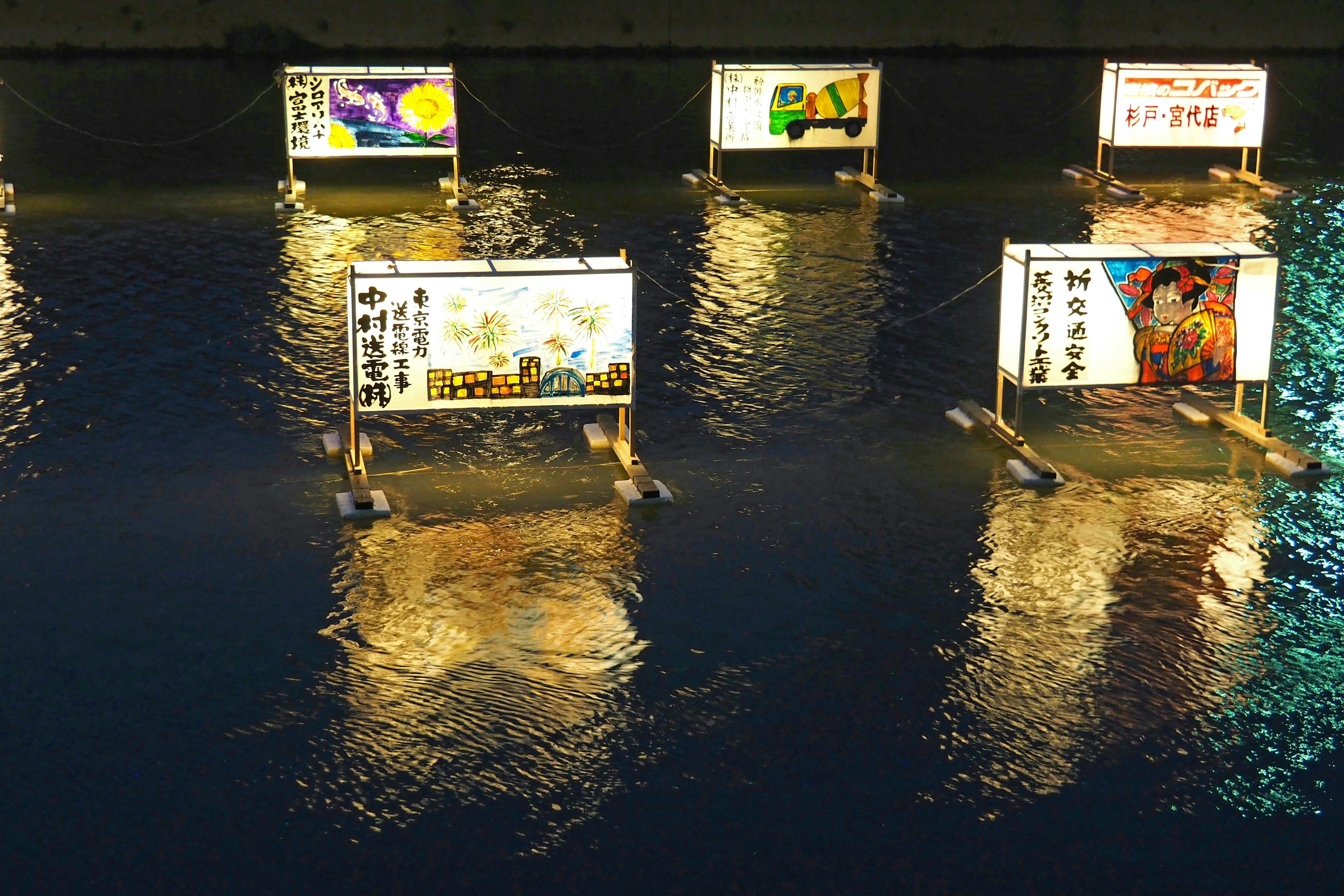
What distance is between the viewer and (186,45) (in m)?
30.3

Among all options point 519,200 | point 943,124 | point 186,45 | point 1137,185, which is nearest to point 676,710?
point 519,200

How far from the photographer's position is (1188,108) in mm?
18547

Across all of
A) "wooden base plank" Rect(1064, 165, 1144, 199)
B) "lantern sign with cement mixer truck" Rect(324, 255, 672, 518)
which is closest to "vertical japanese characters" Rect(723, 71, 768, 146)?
"wooden base plank" Rect(1064, 165, 1144, 199)

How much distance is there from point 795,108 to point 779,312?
6096 millimetres

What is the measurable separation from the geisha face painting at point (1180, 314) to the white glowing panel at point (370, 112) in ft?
32.5

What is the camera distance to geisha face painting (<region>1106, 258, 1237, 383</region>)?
9.55m

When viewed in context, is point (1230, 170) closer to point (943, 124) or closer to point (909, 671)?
point (943, 124)

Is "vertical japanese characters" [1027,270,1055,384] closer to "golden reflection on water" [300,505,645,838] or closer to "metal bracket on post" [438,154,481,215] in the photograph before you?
"golden reflection on water" [300,505,645,838]

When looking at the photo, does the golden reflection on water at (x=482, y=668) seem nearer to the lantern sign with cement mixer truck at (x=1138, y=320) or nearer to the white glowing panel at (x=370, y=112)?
the lantern sign with cement mixer truck at (x=1138, y=320)

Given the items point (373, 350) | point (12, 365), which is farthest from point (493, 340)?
point (12, 365)

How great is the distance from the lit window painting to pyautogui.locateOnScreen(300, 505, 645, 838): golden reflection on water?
10.0 metres

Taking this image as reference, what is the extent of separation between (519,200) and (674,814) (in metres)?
12.7

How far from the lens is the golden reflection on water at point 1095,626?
20.7 feet

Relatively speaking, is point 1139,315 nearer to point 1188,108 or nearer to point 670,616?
point 670,616
